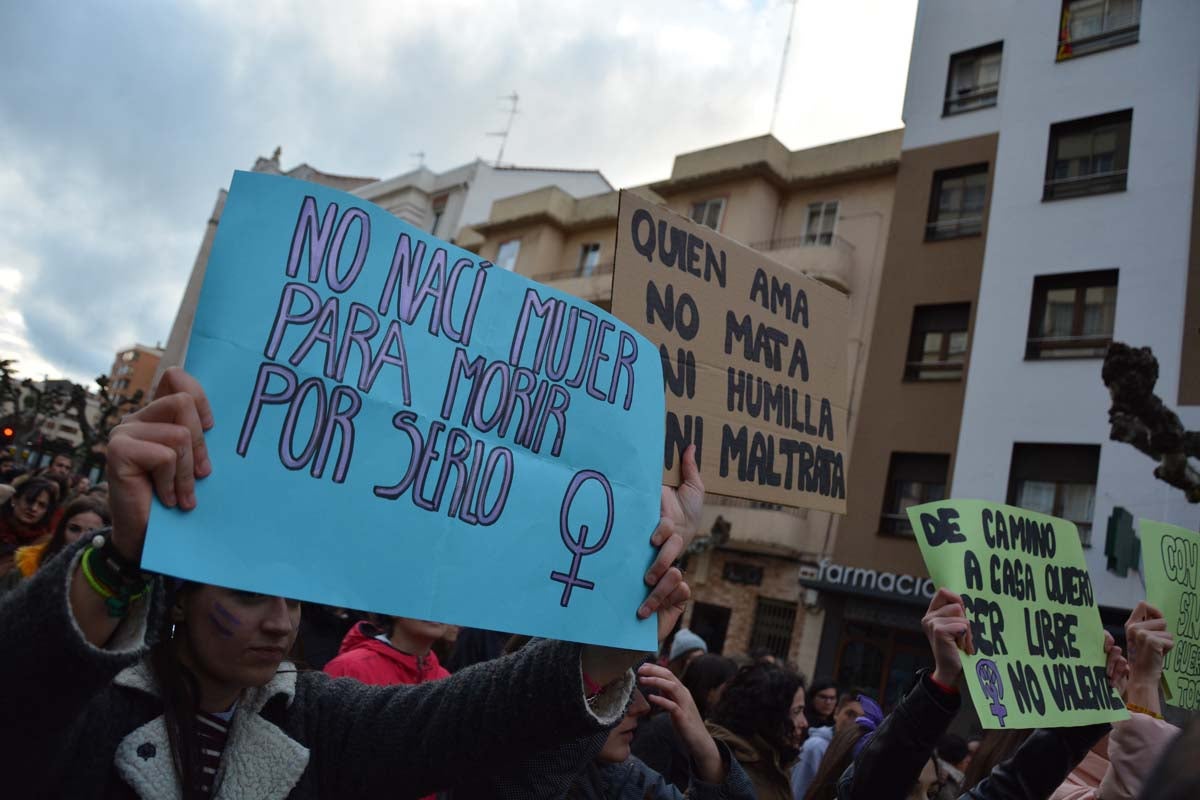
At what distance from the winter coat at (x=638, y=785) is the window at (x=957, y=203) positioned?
16.0 m

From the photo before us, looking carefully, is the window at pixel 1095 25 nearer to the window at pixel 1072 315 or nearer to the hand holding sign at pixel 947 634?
the window at pixel 1072 315

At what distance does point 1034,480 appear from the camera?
14.9 metres

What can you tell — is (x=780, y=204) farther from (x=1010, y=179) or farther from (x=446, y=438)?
(x=446, y=438)

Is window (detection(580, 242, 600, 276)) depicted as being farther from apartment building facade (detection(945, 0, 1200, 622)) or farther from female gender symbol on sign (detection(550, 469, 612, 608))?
female gender symbol on sign (detection(550, 469, 612, 608))

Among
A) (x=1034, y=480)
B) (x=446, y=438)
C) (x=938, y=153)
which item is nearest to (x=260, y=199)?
(x=446, y=438)

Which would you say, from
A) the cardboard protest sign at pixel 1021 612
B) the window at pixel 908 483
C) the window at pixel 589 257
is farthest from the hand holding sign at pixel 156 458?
the window at pixel 589 257

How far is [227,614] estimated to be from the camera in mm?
1773

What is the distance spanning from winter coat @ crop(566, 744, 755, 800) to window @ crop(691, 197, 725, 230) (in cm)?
2027

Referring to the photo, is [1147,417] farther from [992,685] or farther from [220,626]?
[220,626]

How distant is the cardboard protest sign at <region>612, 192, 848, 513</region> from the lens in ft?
9.25

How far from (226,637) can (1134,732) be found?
2.40 metres

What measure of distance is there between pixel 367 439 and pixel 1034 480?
50.3 ft

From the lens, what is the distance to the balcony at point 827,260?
63.2 feet

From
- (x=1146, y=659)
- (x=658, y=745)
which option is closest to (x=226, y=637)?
(x=658, y=745)
